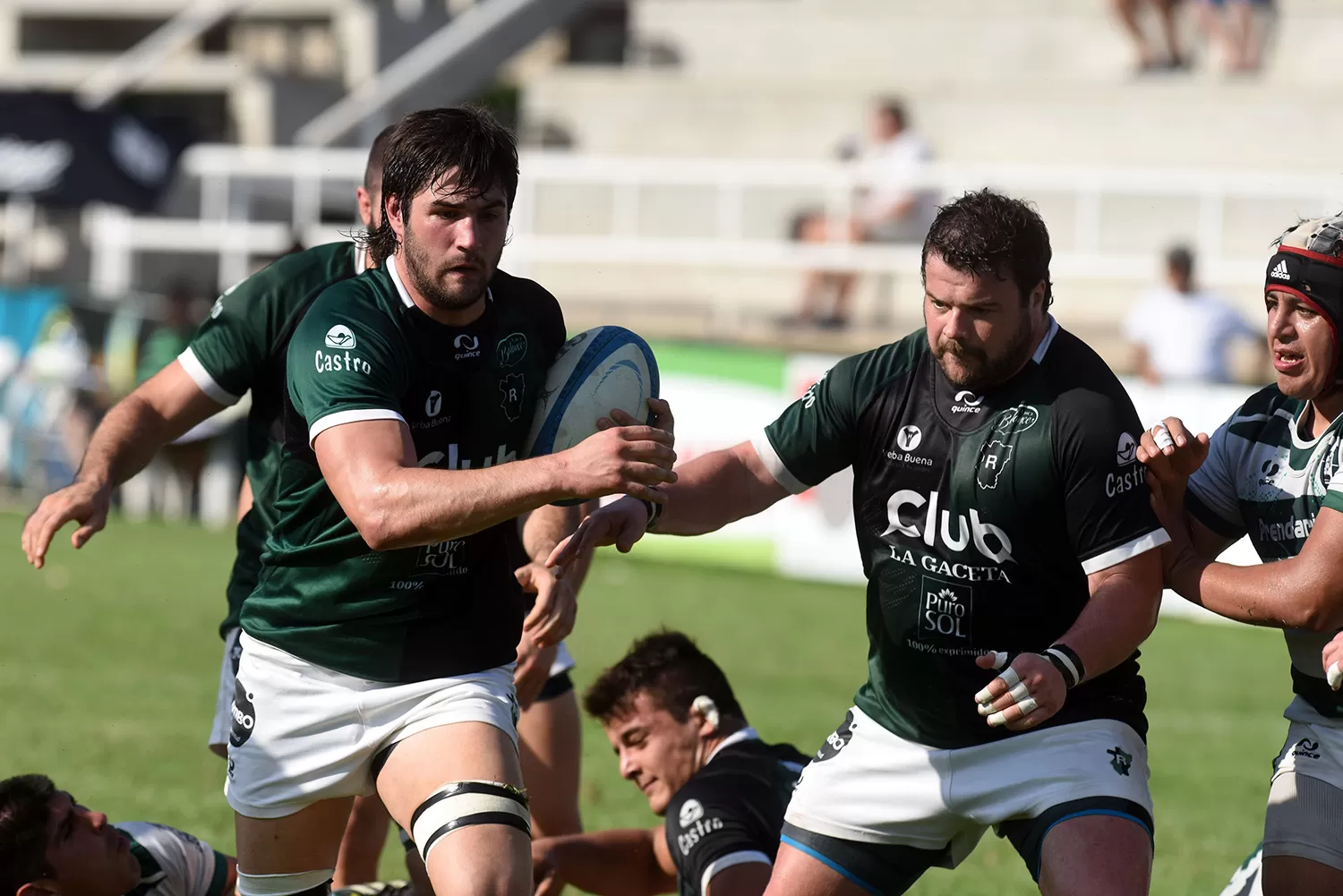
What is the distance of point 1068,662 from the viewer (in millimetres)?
4043

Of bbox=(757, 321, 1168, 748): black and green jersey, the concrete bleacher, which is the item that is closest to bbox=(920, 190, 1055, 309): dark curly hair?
bbox=(757, 321, 1168, 748): black and green jersey

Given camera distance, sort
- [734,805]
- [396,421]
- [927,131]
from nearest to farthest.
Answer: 1. [396,421]
2. [734,805]
3. [927,131]

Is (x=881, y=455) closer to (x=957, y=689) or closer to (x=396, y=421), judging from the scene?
(x=957, y=689)

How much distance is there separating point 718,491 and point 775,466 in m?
0.17

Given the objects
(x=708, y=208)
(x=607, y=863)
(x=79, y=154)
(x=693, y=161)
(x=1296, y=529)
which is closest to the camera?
(x=1296, y=529)

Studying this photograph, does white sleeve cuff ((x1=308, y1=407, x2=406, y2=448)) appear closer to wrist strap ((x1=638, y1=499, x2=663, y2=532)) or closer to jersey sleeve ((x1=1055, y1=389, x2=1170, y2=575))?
wrist strap ((x1=638, y1=499, x2=663, y2=532))

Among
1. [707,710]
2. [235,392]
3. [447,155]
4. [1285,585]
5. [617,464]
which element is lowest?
[707,710]

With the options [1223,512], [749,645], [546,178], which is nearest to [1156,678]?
[749,645]

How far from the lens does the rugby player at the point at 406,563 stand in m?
4.01

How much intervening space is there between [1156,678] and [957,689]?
6.71 m

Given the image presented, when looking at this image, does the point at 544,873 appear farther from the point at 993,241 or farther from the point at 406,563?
the point at 993,241

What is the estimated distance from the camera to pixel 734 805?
5055 mm

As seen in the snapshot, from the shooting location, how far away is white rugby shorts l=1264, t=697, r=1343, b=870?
4.41 metres

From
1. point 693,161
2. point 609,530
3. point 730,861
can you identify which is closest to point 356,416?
point 609,530
